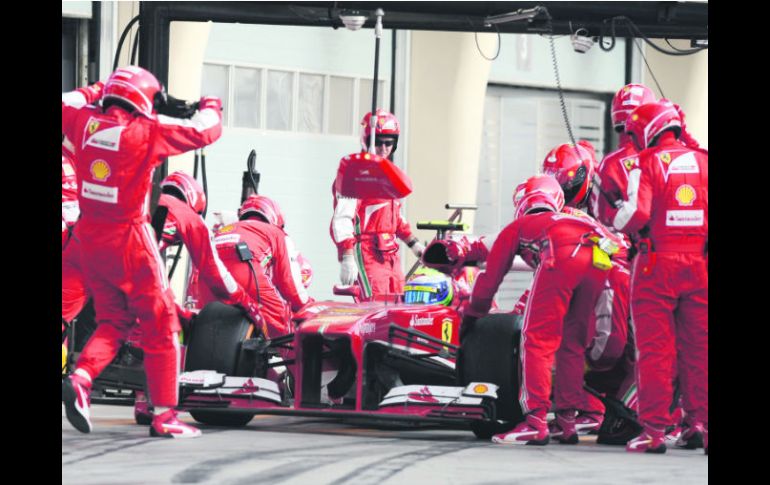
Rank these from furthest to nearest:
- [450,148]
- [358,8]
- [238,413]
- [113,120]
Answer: [450,148]
[358,8]
[238,413]
[113,120]

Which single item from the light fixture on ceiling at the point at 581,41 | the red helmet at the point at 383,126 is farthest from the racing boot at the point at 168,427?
the light fixture on ceiling at the point at 581,41

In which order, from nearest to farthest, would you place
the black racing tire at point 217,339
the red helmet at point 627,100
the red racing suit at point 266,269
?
the black racing tire at point 217,339, the red racing suit at point 266,269, the red helmet at point 627,100

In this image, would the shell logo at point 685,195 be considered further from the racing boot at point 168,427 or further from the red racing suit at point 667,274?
the racing boot at point 168,427

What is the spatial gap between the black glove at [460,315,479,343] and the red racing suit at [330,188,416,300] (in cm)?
283

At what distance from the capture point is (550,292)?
26.5ft

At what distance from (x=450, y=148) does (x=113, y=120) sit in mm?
10135

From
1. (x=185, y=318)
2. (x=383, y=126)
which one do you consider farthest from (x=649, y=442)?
(x=383, y=126)

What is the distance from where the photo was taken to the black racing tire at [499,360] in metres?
8.14

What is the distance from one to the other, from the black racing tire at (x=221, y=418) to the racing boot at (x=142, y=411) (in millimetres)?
325

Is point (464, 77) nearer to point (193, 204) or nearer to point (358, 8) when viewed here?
point (358, 8)

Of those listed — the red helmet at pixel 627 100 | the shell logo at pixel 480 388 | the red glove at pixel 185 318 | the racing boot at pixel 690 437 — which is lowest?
the racing boot at pixel 690 437

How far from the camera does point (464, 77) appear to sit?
17.5 metres

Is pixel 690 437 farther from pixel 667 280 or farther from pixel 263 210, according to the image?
pixel 263 210
